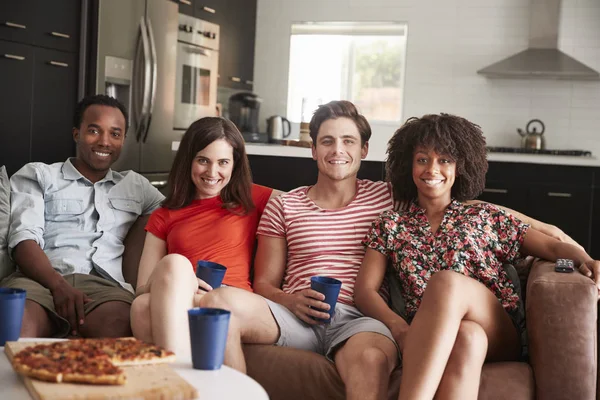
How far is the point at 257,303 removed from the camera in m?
2.16

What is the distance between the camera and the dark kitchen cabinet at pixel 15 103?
12.6 feet

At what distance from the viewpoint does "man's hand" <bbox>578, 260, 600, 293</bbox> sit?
2029 mm

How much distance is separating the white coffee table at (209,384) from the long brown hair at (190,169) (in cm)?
103

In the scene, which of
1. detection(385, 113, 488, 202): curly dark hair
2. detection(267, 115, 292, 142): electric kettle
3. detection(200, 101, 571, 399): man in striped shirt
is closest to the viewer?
detection(200, 101, 571, 399): man in striped shirt

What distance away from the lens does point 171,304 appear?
1888 mm

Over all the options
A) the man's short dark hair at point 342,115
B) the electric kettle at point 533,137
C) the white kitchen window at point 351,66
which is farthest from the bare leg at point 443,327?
the white kitchen window at point 351,66

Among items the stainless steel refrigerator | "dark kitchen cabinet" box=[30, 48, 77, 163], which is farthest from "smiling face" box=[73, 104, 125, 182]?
the stainless steel refrigerator

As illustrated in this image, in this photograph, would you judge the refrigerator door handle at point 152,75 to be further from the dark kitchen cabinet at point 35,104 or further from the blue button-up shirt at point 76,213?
the blue button-up shirt at point 76,213

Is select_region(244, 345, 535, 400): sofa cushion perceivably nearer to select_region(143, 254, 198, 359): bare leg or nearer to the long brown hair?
select_region(143, 254, 198, 359): bare leg

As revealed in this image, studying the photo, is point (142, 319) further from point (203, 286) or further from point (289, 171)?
point (289, 171)

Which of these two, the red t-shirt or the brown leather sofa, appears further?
the red t-shirt

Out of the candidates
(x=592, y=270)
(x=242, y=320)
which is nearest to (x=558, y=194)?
(x=592, y=270)

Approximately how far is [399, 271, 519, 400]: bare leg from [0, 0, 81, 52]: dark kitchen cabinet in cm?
277

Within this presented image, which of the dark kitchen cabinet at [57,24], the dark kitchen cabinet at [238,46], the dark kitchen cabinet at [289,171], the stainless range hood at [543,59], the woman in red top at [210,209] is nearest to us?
the woman in red top at [210,209]
